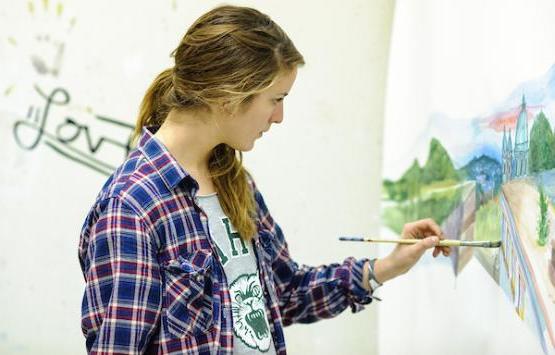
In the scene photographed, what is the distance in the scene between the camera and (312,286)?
1.40m

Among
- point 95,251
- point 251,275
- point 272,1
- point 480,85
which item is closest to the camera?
point 95,251

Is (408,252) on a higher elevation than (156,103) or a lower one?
lower

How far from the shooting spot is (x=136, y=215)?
1104 millimetres

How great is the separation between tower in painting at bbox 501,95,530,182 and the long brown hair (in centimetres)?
31

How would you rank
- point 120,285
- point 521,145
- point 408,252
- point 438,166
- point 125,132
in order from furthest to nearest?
1. point 125,132
2. point 438,166
3. point 408,252
4. point 521,145
5. point 120,285

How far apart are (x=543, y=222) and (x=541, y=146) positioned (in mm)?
97

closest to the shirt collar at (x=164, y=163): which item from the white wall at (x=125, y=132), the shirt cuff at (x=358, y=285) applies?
the shirt cuff at (x=358, y=285)

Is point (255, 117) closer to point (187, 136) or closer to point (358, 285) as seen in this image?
point (187, 136)

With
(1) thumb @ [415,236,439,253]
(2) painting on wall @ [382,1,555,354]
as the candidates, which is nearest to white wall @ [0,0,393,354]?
(2) painting on wall @ [382,1,555,354]

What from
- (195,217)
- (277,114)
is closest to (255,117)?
(277,114)

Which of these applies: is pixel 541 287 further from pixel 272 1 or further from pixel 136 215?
pixel 272 1

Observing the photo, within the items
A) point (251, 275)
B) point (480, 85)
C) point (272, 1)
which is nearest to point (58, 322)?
point (272, 1)

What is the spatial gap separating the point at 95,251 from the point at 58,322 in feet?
3.70

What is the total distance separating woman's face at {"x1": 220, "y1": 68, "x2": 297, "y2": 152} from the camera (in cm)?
119
